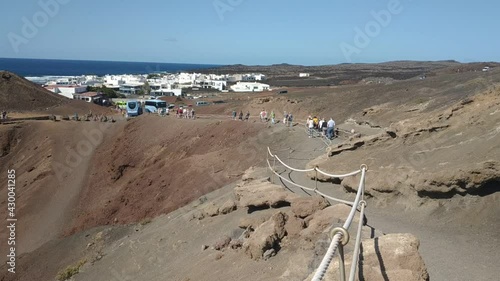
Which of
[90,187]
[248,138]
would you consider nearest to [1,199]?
[90,187]

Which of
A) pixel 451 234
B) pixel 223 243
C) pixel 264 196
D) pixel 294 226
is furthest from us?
pixel 264 196

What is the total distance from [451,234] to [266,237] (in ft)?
11.7

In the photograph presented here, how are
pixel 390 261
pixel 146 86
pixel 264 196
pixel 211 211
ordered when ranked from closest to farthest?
pixel 390 261, pixel 264 196, pixel 211 211, pixel 146 86

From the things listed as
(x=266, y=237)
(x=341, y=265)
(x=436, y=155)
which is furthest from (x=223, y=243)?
(x=341, y=265)

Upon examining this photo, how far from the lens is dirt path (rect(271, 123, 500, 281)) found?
673 centimetres

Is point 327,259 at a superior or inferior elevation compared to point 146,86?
superior

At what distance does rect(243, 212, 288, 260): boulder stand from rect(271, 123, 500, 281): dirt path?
6.44 feet

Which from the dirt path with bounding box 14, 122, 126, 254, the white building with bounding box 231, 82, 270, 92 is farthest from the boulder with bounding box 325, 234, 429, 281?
the white building with bounding box 231, 82, 270, 92

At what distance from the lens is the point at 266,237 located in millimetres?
8430

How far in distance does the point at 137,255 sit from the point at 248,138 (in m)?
14.9

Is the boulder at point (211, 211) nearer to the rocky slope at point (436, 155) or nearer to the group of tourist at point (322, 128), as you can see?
the rocky slope at point (436, 155)

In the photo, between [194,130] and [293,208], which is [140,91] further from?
[293,208]

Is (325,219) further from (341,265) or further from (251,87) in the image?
(251,87)

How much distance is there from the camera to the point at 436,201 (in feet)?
31.1
